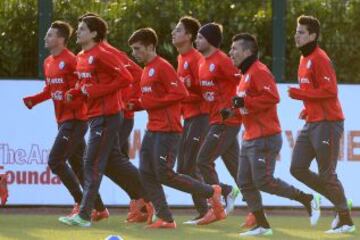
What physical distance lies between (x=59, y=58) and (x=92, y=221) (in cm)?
172

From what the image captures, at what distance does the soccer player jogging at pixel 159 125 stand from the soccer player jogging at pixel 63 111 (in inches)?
34.3

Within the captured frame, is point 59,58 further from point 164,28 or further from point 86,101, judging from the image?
point 164,28

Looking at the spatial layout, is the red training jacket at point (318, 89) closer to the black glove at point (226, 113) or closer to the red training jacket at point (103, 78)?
the black glove at point (226, 113)

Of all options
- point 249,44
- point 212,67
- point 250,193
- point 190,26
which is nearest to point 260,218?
point 250,193

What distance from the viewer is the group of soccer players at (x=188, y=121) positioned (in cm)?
1280

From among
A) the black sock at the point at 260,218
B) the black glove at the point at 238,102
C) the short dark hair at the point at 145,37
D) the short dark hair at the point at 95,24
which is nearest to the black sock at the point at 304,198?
the black sock at the point at 260,218

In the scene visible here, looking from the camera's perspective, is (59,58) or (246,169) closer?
(246,169)

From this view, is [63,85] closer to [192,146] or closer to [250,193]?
[192,146]

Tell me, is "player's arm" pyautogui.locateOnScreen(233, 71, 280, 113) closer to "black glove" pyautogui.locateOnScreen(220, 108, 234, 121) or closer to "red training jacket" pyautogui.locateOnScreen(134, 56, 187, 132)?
"black glove" pyautogui.locateOnScreen(220, 108, 234, 121)

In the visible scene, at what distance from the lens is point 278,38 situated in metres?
16.5

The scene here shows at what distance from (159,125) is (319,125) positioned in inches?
60.3

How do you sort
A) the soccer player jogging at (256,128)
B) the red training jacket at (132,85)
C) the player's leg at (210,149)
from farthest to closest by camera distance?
the red training jacket at (132,85) < the player's leg at (210,149) < the soccer player jogging at (256,128)

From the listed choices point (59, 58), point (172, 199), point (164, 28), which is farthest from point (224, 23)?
point (59, 58)

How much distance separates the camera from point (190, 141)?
1405 centimetres
